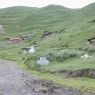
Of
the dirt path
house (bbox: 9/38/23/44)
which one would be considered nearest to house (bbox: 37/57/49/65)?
the dirt path

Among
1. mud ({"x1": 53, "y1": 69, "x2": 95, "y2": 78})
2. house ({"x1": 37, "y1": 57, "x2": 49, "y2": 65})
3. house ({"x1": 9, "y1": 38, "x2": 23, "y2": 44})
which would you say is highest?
mud ({"x1": 53, "y1": 69, "x2": 95, "y2": 78})

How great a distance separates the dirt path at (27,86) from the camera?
136 feet

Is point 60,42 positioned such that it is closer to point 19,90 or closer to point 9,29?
point 19,90

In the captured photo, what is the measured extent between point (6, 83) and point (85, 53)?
65.8 feet

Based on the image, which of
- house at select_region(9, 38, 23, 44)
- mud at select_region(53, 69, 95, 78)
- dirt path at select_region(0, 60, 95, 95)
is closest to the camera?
dirt path at select_region(0, 60, 95, 95)

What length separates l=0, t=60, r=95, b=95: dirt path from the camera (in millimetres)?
41312

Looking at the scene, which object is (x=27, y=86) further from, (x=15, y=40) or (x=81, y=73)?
(x=15, y=40)

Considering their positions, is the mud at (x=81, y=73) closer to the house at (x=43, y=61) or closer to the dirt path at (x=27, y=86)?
the dirt path at (x=27, y=86)

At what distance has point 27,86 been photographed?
45.6 meters

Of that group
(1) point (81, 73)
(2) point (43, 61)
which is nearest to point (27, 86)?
(1) point (81, 73)

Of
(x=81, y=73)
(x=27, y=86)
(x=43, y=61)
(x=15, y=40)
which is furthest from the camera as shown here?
(x=15, y=40)

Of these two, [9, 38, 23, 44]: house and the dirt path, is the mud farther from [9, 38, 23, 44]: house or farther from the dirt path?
[9, 38, 23, 44]: house

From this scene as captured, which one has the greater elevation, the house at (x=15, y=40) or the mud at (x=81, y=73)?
the mud at (x=81, y=73)

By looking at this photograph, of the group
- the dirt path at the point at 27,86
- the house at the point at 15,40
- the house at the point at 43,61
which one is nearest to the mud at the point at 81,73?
the dirt path at the point at 27,86
